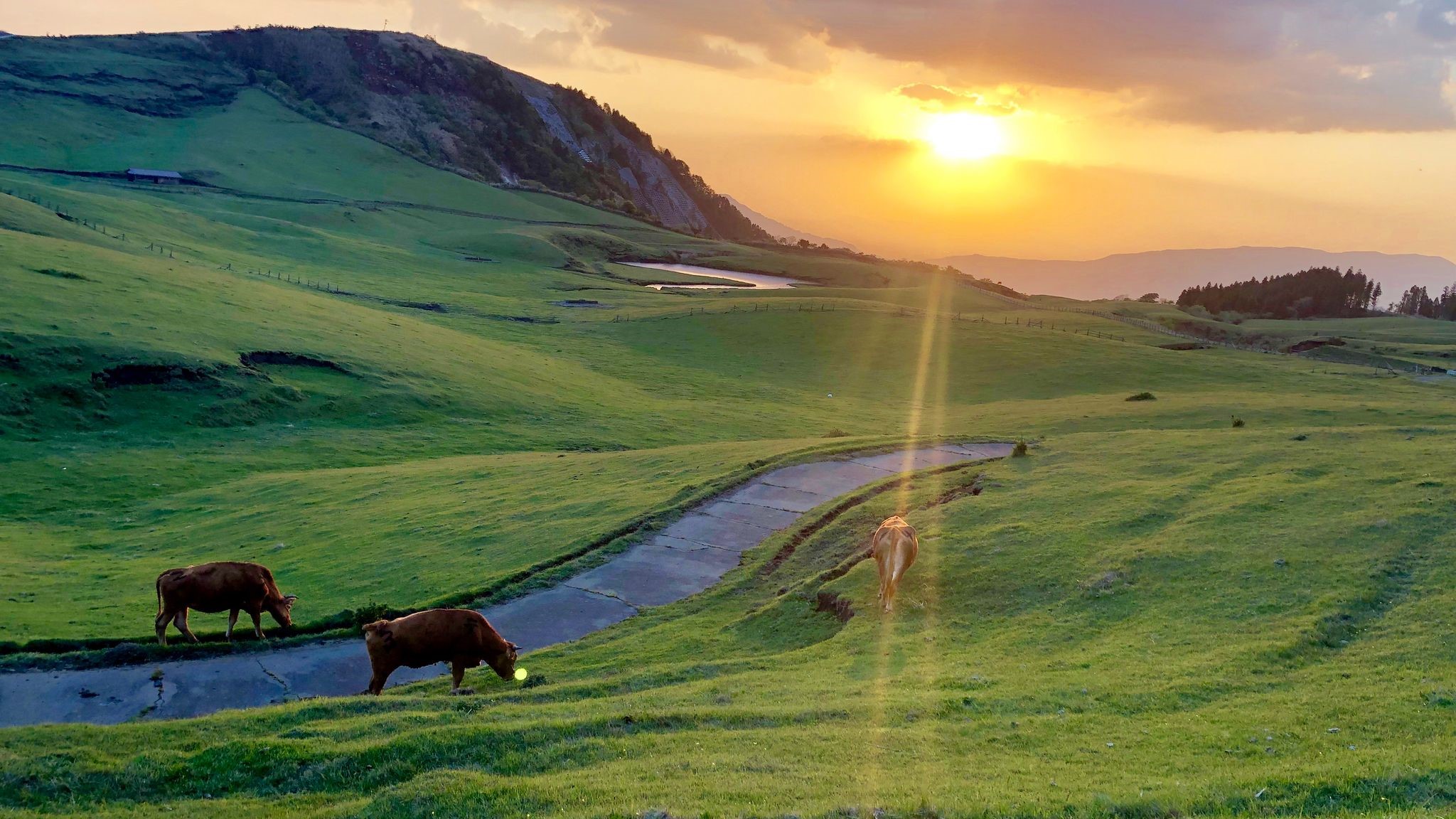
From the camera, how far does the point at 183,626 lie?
69.9 feet

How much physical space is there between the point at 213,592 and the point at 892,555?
15.2 metres

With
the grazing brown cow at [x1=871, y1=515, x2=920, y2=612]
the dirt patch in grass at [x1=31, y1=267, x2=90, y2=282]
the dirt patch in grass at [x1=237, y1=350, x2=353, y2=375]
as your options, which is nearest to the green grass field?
the dirt patch in grass at [x1=31, y1=267, x2=90, y2=282]

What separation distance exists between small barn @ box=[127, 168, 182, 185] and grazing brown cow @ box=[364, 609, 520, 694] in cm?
14949

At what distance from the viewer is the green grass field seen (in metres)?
12.5

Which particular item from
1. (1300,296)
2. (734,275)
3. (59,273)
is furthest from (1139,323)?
(59,273)

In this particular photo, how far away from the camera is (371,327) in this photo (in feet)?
220

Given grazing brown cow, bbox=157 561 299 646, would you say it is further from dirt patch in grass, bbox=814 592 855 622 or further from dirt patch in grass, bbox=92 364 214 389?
dirt patch in grass, bbox=92 364 214 389

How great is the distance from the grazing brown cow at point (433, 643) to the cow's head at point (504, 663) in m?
0.02

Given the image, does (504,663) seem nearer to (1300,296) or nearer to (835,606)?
(835,606)

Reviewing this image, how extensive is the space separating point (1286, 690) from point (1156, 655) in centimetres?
230

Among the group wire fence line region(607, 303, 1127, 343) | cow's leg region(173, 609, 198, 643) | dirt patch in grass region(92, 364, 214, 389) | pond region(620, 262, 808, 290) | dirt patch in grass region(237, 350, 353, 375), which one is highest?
pond region(620, 262, 808, 290)

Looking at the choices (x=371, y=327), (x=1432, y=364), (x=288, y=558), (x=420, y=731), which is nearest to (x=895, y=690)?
(x=420, y=731)

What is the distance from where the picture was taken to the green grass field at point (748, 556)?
41.1ft

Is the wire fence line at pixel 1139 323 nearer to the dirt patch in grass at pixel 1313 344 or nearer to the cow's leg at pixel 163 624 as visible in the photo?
the dirt patch in grass at pixel 1313 344
